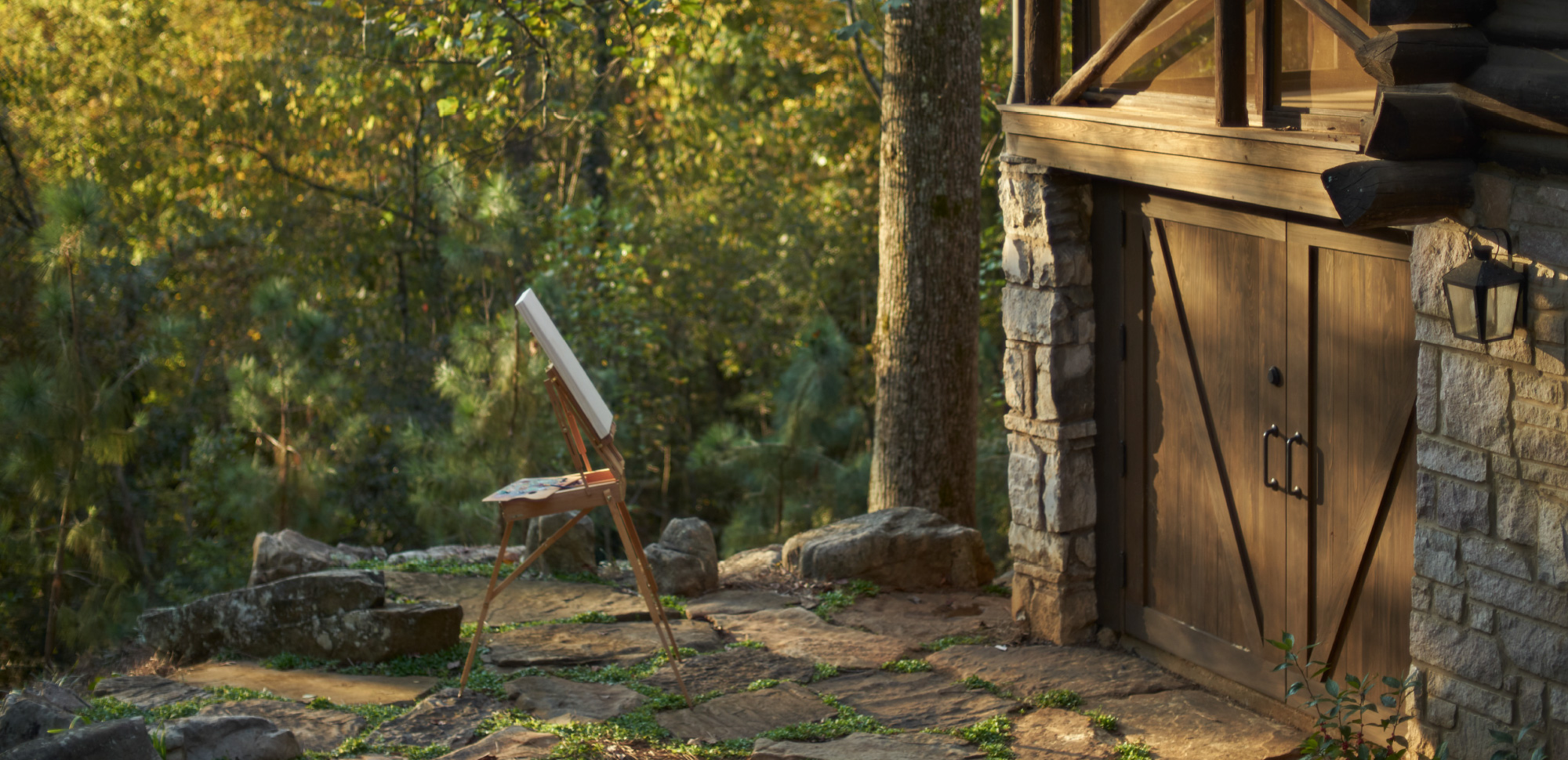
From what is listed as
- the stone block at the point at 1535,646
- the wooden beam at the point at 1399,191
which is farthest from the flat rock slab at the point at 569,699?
the wooden beam at the point at 1399,191

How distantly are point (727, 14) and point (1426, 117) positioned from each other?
10.1 meters

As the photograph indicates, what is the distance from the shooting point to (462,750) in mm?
4656

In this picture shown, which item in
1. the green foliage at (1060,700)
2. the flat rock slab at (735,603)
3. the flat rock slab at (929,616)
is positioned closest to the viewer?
the green foliage at (1060,700)

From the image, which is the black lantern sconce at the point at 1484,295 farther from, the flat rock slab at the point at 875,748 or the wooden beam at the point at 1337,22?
the flat rock slab at the point at 875,748

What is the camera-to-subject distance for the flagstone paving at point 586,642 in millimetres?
6035

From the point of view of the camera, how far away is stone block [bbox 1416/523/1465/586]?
13.2 feet

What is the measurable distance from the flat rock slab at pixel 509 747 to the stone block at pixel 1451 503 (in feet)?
10.7

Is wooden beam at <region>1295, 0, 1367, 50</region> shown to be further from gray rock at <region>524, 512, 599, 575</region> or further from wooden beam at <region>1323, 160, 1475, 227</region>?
gray rock at <region>524, 512, 599, 575</region>

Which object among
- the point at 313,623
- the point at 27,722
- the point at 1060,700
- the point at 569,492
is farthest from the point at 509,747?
the point at 1060,700

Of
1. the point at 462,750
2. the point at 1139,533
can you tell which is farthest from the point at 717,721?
the point at 1139,533

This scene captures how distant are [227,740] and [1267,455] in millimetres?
4250

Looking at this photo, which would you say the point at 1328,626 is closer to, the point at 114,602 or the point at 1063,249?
the point at 1063,249

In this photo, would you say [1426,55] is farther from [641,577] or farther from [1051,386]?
[641,577]

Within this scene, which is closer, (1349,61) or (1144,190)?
(1349,61)
